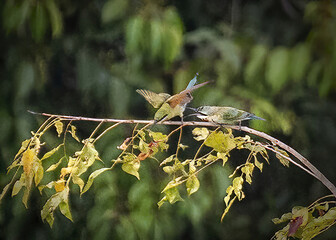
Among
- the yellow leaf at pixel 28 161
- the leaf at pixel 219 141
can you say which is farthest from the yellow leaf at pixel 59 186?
the leaf at pixel 219 141

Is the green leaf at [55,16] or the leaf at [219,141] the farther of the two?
the green leaf at [55,16]

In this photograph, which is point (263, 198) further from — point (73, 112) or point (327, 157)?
point (73, 112)

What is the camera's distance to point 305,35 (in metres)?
0.85

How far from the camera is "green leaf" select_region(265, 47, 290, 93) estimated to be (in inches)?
34.5

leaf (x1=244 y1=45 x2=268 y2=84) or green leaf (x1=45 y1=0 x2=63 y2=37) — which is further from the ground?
green leaf (x1=45 y1=0 x2=63 y2=37)

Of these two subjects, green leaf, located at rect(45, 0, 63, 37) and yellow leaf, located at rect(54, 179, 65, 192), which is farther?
green leaf, located at rect(45, 0, 63, 37)

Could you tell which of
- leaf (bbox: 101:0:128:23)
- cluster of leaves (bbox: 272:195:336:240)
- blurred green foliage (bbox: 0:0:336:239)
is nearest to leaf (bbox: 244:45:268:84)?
blurred green foliage (bbox: 0:0:336:239)

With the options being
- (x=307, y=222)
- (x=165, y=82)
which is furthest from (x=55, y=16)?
(x=307, y=222)

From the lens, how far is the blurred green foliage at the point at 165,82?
34.3 inches

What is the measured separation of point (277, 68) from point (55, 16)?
44 centimetres

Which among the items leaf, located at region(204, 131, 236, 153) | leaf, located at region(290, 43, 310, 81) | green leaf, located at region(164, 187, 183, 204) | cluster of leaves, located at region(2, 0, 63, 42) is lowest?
green leaf, located at region(164, 187, 183, 204)

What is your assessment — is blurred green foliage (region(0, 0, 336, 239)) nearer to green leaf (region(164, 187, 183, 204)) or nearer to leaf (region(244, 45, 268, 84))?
leaf (region(244, 45, 268, 84))

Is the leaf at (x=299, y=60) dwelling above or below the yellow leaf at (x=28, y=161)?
above

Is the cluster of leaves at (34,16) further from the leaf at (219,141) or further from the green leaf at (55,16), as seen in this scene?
the leaf at (219,141)
